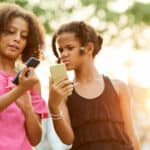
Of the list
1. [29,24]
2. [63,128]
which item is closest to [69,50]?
[29,24]

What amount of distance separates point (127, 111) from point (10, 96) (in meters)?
1.01

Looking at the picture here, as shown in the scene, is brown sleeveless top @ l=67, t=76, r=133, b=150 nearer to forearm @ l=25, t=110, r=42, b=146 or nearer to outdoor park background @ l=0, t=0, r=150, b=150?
forearm @ l=25, t=110, r=42, b=146

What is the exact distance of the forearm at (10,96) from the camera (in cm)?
419

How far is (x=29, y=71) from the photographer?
4.18m

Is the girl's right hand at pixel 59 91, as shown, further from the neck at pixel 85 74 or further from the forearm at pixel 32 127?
the neck at pixel 85 74

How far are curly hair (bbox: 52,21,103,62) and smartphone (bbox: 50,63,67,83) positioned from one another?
0.41 m

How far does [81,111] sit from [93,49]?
47 centimetres

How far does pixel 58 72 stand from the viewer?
4434 mm

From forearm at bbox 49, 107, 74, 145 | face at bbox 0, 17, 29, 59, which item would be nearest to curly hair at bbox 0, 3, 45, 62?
face at bbox 0, 17, 29, 59

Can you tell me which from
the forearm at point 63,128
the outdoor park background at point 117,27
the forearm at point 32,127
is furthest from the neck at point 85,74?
the outdoor park background at point 117,27

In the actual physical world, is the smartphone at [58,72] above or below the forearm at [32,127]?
above

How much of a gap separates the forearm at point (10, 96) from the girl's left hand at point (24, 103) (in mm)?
118

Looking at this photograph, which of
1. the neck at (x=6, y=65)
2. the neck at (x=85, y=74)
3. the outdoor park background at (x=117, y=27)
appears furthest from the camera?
the outdoor park background at (x=117, y=27)

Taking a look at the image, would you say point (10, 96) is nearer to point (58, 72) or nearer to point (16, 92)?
point (16, 92)
